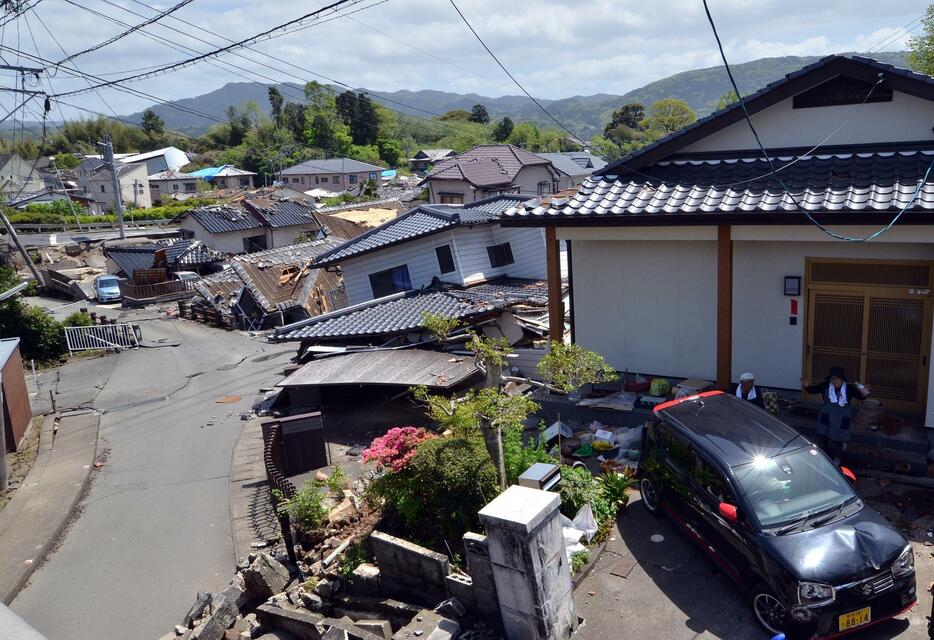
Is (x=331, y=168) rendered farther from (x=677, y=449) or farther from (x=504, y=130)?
(x=677, y=449)

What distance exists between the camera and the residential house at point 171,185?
83.0 m

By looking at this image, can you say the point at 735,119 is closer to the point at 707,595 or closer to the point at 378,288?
the point at 707,595

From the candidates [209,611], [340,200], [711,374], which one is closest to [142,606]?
[209,611]

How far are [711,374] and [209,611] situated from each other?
885 cm

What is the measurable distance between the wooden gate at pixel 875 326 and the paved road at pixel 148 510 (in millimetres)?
10497

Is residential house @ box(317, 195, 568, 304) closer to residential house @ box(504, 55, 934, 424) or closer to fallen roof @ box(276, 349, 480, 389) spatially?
fallen roof @ box(276, 349, 480, 389)

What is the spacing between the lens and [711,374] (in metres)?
11.8

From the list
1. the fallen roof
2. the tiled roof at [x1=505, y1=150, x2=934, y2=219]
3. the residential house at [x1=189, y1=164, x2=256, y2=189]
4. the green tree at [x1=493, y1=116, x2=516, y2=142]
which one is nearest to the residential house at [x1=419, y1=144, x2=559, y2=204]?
the fallen roof

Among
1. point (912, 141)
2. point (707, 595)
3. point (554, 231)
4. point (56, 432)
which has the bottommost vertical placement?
point (56, 432)

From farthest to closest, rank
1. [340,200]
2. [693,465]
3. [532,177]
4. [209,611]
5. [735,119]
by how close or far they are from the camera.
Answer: [340,200], [532,177], [735,119], [209,611], [693,465]

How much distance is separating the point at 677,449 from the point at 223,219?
140 feet

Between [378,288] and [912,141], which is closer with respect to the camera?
[912,141]

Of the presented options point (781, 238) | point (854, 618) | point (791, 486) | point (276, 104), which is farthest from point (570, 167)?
point (276, 104)

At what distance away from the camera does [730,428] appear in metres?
7.95
